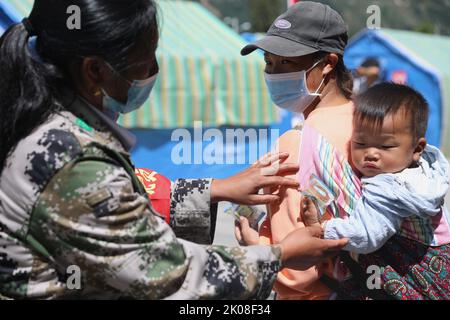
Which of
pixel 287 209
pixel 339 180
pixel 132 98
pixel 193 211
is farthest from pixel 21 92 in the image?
pixel 339 180

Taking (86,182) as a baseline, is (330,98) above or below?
below

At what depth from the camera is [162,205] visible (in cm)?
257

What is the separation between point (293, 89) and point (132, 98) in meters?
0.82

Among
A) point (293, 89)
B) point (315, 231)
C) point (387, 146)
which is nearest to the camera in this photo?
point (315, 231)

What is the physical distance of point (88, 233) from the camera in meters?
1.73

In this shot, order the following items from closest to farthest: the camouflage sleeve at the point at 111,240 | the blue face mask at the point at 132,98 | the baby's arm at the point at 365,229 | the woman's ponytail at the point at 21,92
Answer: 1. the camouflage sleeve at the point at 111,240
2. the woman's ponytail at the point at 21,92
3. the blue face mask at the point at 132,98
4. the baby's arm at the point at 365,229

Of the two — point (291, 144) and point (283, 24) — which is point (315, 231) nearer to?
point (291, 144)

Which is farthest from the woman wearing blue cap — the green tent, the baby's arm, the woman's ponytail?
the green tent

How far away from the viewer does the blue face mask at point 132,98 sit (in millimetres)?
1988

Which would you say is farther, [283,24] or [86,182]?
[283,24]

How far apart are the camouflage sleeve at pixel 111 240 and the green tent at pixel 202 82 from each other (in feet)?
23.9

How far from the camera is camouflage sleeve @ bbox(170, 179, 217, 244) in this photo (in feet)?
8.30

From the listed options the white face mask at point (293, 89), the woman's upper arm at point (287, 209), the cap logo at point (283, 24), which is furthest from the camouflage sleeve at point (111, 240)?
the cap logo at point (283, 24)

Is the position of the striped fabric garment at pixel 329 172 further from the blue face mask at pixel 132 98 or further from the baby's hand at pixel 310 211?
the blue face mask at pixel 132 98
